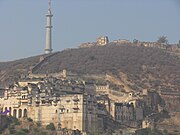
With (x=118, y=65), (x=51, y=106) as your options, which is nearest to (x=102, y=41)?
(x=118, y=65)

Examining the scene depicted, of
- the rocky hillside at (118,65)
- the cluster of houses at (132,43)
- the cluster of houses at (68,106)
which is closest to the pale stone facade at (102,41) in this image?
the cluster of houses at (132,43)

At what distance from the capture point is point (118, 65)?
76.1m

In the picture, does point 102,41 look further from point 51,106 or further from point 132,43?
point 51,106

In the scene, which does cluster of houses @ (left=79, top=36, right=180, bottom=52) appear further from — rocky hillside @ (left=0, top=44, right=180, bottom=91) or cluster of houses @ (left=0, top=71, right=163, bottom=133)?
cluster of houses @ (left=0, top=71, right=163, bottom=133)

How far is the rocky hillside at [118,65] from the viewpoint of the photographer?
72.1 m

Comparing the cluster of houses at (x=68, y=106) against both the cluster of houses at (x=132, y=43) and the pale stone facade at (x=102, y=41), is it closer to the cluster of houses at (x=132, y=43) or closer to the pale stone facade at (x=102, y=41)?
the cluster of houses at (x=132, y=43)

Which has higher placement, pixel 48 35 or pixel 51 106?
pixel 48 35

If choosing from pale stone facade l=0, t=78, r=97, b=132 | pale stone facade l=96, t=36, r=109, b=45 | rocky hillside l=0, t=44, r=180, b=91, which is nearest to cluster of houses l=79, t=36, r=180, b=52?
pale stone facade l=96, t=36, r=109, b=45

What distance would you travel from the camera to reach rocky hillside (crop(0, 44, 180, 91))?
7206 cm

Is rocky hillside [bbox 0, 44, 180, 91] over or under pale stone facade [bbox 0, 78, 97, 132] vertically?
over

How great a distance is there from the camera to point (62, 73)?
7000 centimetres

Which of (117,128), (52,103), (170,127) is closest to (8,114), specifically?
(52,103)

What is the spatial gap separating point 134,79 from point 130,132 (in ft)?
53.8

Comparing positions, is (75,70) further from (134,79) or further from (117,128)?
(117,128)
